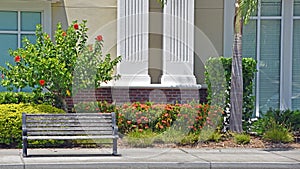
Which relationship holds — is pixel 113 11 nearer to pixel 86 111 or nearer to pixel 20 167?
pixel 86 111

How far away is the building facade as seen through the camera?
15.6 metres

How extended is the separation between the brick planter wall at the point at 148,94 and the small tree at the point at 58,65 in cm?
120

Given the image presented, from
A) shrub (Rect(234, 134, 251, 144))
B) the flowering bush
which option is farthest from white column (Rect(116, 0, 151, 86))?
shrub (Rect(234, 134, 251, 144))

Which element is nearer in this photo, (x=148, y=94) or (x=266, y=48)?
(x=148, y=94)

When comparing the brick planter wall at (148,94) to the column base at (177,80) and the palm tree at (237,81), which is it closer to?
the column base at (177,80)

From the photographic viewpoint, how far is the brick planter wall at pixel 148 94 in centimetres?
1549

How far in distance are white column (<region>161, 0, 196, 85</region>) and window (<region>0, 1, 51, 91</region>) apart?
333 centimetres

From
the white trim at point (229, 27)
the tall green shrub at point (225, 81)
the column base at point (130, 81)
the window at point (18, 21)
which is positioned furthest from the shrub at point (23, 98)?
the white trim at point (229, 27)

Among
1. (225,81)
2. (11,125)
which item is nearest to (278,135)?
(225,81)

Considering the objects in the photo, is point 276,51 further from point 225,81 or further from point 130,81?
point 130,81

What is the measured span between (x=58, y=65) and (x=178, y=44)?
12.4 feet

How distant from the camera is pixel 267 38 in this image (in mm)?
16656

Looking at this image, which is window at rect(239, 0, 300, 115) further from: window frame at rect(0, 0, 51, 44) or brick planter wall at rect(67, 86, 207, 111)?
window frame at rect(0, 0, 51, 44)

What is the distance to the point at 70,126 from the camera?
1254 centimetres
